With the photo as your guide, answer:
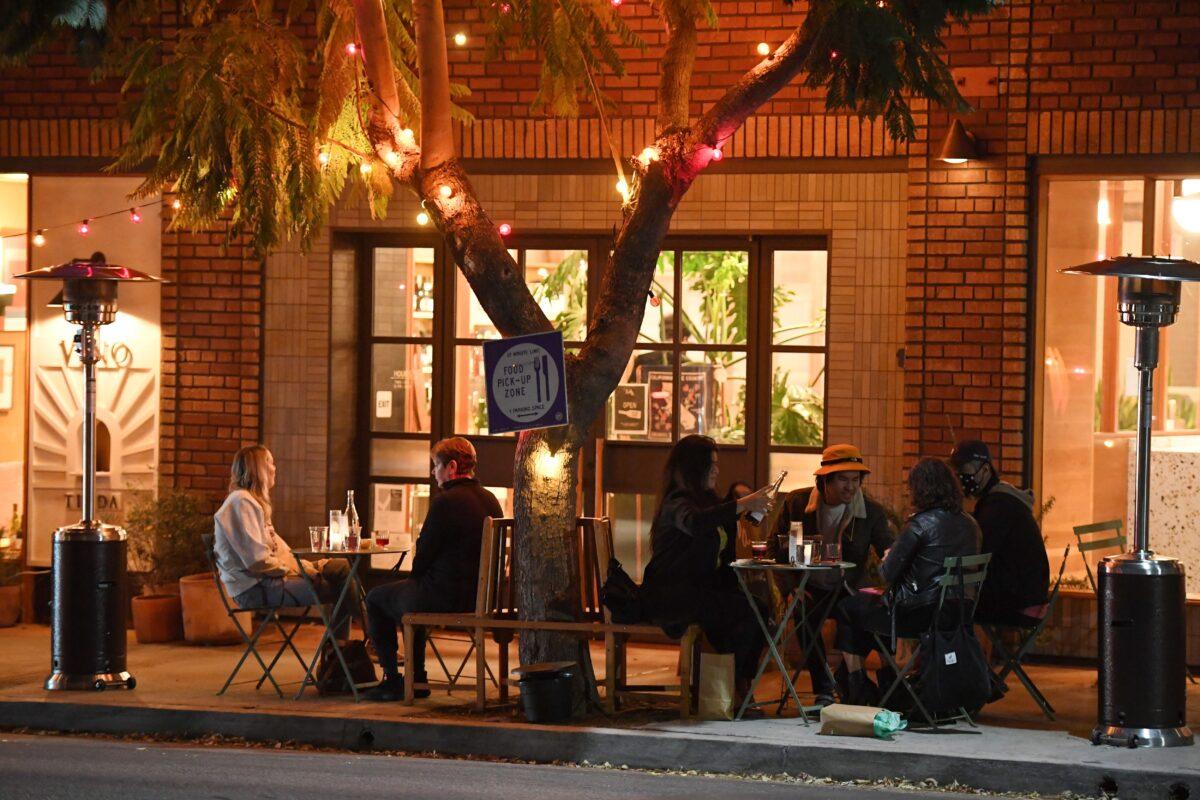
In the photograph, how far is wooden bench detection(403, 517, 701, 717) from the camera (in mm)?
9266

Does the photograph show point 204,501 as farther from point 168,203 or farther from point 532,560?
point 532,560

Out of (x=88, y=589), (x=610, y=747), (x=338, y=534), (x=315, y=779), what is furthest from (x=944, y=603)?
(x=88, y=589)

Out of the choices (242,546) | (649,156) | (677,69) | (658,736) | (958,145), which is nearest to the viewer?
(658,736)

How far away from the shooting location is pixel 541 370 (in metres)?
9.28

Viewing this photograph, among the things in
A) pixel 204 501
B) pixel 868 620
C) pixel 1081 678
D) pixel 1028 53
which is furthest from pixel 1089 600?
pixel 204 501

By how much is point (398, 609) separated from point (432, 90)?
9.43 ft

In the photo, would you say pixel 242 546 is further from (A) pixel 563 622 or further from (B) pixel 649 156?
(B) pixel 649 156

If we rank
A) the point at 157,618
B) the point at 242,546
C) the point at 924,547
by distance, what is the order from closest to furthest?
the point at 924,547, the point at 242,546, the point at 157,618

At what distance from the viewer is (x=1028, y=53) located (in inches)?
445

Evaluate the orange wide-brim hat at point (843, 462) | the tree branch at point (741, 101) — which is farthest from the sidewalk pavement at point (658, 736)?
the tree branch at point (741, 101)

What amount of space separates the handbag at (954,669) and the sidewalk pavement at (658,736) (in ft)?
0.60

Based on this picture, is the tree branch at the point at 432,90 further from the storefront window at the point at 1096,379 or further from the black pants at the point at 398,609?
the storefront window at the point at 1096,379

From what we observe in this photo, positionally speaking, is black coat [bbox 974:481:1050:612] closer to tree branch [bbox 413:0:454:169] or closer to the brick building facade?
the brick building facade

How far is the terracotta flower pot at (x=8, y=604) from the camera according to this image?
12.8 meters
